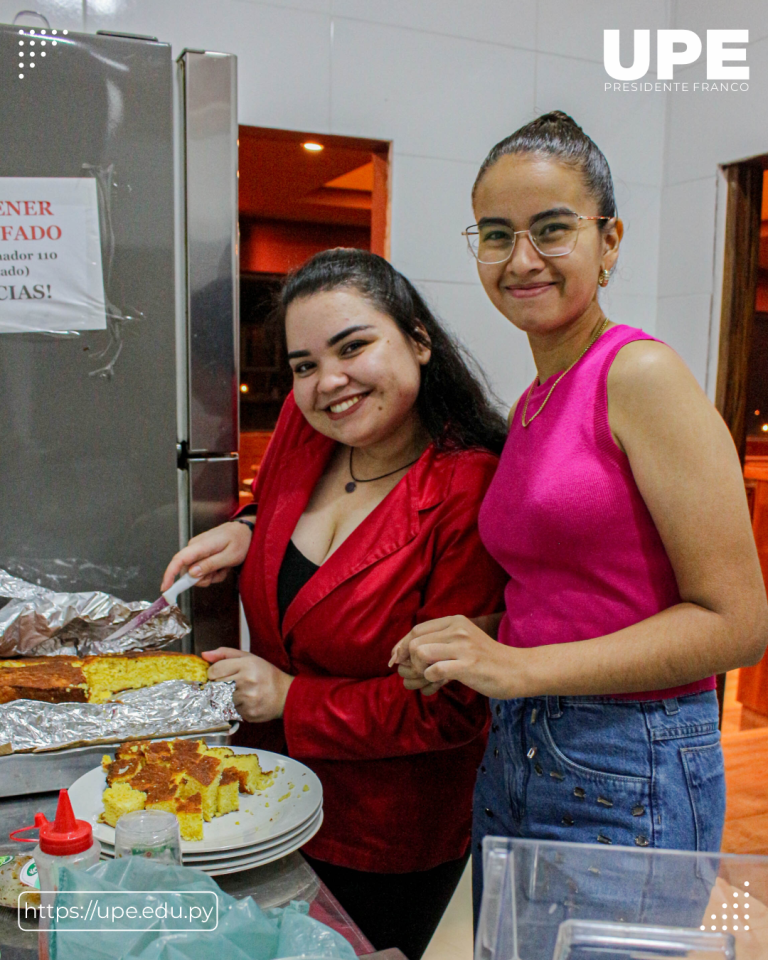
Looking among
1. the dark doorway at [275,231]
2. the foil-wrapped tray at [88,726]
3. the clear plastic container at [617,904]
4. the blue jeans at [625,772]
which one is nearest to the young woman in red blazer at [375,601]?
the foil-wrapped tray at [88,726]

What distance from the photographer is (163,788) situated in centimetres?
92

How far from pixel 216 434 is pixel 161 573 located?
0.27 m

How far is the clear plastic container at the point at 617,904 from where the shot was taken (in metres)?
0.60

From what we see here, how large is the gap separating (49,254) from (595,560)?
100 centimetres

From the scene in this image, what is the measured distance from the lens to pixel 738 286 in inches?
97.3

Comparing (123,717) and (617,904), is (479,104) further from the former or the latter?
(617,904)

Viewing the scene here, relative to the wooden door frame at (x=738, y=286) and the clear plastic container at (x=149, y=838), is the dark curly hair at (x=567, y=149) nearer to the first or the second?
the clear plastic container at (x=149, y=838)

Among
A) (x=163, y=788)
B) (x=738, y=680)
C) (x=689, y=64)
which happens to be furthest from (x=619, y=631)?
(x=738, y=680)

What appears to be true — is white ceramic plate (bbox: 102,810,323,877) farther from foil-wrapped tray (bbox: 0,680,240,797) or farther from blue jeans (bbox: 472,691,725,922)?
blue jeans (bbox: 472,691,725,922)

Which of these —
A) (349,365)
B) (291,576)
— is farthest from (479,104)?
(291,576)

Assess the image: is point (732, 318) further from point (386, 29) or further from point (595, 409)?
point (595, 409)

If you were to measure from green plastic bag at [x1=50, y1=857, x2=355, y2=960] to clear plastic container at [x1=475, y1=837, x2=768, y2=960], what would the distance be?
0.14m

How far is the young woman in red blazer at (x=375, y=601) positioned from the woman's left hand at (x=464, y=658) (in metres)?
0.29

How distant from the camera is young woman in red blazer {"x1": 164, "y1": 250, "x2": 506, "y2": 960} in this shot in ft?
4.25
